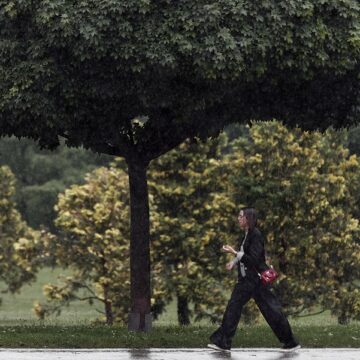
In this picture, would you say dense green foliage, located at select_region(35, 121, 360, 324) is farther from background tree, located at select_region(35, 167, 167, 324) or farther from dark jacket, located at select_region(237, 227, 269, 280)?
dark jacket, located at select_region(237, 227, 269, 280)

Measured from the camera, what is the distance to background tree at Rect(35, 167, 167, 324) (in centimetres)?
3759

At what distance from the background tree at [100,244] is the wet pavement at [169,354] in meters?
20.3

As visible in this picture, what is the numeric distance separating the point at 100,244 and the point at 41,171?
148 ft

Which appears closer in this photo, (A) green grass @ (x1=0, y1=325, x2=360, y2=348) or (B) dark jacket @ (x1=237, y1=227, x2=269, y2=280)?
(B) dark jacket @ (x1=237, y1=227, x2=269, y2=280)

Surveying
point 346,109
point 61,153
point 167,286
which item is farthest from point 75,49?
point 61,153

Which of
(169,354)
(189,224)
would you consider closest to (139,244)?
(169,354)

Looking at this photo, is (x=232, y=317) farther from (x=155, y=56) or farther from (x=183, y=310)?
(x=183, y=310)

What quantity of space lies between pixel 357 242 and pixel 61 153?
45394 millimetres

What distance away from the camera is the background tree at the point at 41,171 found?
78562mm

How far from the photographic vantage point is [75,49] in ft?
56.3

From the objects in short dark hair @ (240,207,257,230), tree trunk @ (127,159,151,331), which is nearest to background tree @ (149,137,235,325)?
tree trunk @ (127,159,151,331)

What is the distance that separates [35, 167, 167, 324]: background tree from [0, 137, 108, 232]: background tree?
3784 cm

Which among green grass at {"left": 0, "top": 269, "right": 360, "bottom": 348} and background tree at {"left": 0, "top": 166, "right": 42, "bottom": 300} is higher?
background tree at {"left": 0, "top": 166, "right": 42, "bottom": 300}

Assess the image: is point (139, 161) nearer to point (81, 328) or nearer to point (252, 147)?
point (81, 328)
